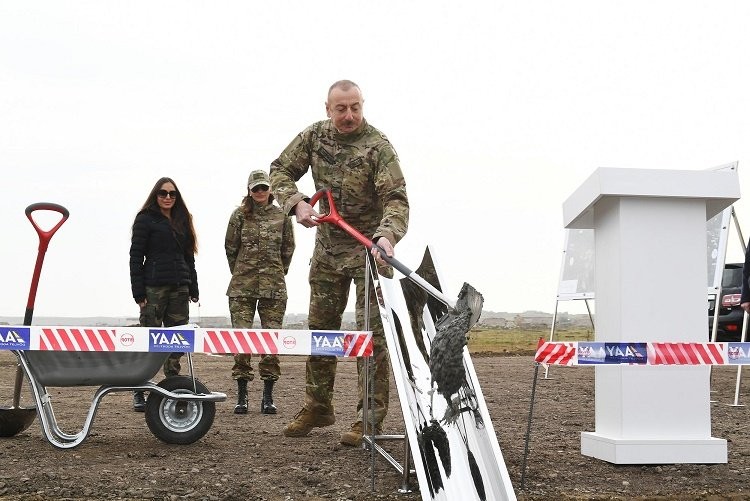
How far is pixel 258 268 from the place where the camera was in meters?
7.67

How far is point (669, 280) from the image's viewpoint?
16.8ft

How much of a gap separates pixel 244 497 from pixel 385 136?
7.95 feet

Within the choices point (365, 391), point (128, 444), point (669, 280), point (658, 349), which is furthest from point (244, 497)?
point (669, 280)

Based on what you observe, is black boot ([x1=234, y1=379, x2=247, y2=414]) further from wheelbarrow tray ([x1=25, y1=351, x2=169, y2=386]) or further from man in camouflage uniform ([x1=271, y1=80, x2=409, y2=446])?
wheelbarrow tray ([x1=25, y1=351, x2=169, y2=386])

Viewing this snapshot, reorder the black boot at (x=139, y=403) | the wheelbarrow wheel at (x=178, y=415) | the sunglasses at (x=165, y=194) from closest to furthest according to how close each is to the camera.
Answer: the wheelbarrow wheel at (x=178, y=415) → the sunglasses at (x=165, y=194) → the black boot at (x=139, y=403)

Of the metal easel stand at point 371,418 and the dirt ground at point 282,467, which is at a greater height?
the metal easel stand at point 371,418

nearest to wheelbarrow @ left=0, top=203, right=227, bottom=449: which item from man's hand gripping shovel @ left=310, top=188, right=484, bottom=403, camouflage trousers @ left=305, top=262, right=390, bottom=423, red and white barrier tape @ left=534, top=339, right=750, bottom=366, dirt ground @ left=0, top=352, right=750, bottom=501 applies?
dirt ground @ left=0, top=352, right=750, bottom=501

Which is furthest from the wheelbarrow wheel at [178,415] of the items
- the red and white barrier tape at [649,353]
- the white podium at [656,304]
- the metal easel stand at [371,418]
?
the white podium at [656,304]

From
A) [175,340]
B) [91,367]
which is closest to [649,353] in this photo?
[175,340]

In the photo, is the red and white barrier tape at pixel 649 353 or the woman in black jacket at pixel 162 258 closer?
the red and white barrier tape at pixel 649 353

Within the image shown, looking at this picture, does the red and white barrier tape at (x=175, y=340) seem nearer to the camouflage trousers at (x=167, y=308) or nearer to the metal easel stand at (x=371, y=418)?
the metal easel stand at (x=371, y=418)

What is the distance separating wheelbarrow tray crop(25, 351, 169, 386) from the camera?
17.6 feet

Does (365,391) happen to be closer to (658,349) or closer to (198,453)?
(198,453)

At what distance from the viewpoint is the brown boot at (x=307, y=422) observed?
18.4 feet
